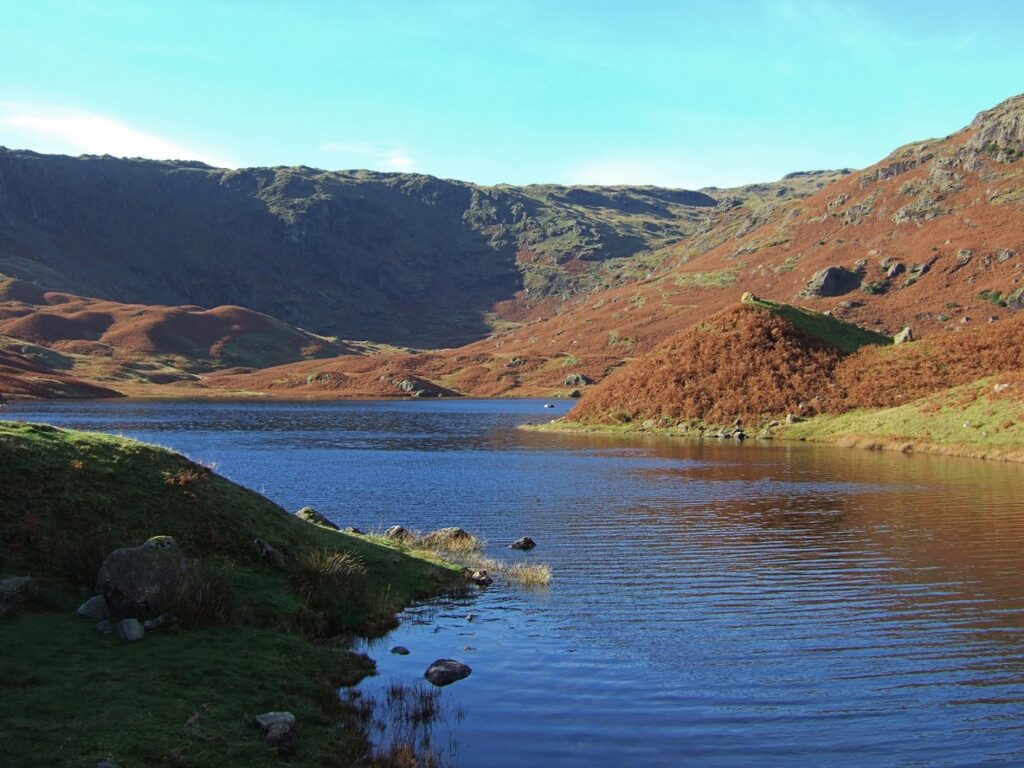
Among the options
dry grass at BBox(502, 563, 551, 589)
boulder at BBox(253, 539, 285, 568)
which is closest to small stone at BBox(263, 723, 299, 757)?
boulder at BBox(253, 539, 285, 568)

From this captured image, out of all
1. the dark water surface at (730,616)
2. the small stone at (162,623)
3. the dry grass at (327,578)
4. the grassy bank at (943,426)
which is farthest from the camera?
the grassy bank at (943,426)

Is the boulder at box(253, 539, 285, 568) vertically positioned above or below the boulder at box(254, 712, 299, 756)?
above

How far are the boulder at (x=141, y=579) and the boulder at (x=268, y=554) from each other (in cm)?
424

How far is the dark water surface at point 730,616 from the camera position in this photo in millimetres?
16422

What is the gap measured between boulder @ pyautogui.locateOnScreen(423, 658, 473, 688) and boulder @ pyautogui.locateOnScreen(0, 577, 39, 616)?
945cm

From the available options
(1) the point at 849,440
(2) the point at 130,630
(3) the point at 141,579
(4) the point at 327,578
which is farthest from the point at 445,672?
(1) the point at 849,440

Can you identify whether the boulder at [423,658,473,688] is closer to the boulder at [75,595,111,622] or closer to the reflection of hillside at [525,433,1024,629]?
the boulder at [75,595,111,622]

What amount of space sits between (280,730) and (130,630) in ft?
18.2

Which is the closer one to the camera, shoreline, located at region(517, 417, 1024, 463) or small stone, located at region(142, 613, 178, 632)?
small stone, located at region(142, 613, 178, 632)

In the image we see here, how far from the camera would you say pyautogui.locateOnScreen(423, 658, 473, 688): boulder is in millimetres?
19312

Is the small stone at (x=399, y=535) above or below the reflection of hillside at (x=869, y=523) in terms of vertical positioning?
below

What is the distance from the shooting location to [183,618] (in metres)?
19.5

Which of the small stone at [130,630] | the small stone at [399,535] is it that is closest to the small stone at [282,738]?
the small stone at [130,630]

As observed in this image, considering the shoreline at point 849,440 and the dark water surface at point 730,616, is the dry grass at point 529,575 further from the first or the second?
the shoreline at point 849,440
